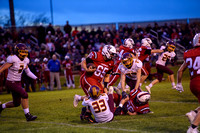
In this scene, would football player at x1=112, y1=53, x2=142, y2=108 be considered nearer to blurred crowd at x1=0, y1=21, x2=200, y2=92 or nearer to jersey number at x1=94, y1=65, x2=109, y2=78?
jersey number at x1=94, y1=65, x2=109, y2=78

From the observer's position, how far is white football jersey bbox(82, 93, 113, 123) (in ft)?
22.4

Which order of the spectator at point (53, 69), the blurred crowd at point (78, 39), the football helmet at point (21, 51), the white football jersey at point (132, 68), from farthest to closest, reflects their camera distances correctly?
the blurred crowd at point (78, 39) → the spectator at point (53, 69) → the white football jersey at point (132, 68) → the football helmet at point (21, 51)

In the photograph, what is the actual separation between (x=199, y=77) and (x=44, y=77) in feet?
54.4

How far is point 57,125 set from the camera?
705 cm

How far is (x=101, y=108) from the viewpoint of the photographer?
682 centimetres

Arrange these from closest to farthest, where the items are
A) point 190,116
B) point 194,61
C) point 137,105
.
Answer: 1. point 190,116
2. point 194,61
3. point 137,105

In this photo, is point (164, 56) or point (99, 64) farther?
point (164, 56)

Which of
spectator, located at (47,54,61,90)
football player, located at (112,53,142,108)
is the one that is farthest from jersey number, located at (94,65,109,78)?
spectator, located at (47,54,61,90)

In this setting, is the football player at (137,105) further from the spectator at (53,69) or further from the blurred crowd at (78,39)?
the blurred crowd at (78,39)

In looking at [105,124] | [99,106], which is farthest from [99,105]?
[105,124]

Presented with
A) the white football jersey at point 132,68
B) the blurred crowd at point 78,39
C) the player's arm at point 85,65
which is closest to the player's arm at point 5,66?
the player's arm at point 85,65

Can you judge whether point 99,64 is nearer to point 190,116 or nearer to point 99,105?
point 99,105

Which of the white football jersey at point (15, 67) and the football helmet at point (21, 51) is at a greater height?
the football helmet at point (21, 51)

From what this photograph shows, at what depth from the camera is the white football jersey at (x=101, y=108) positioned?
683cm
